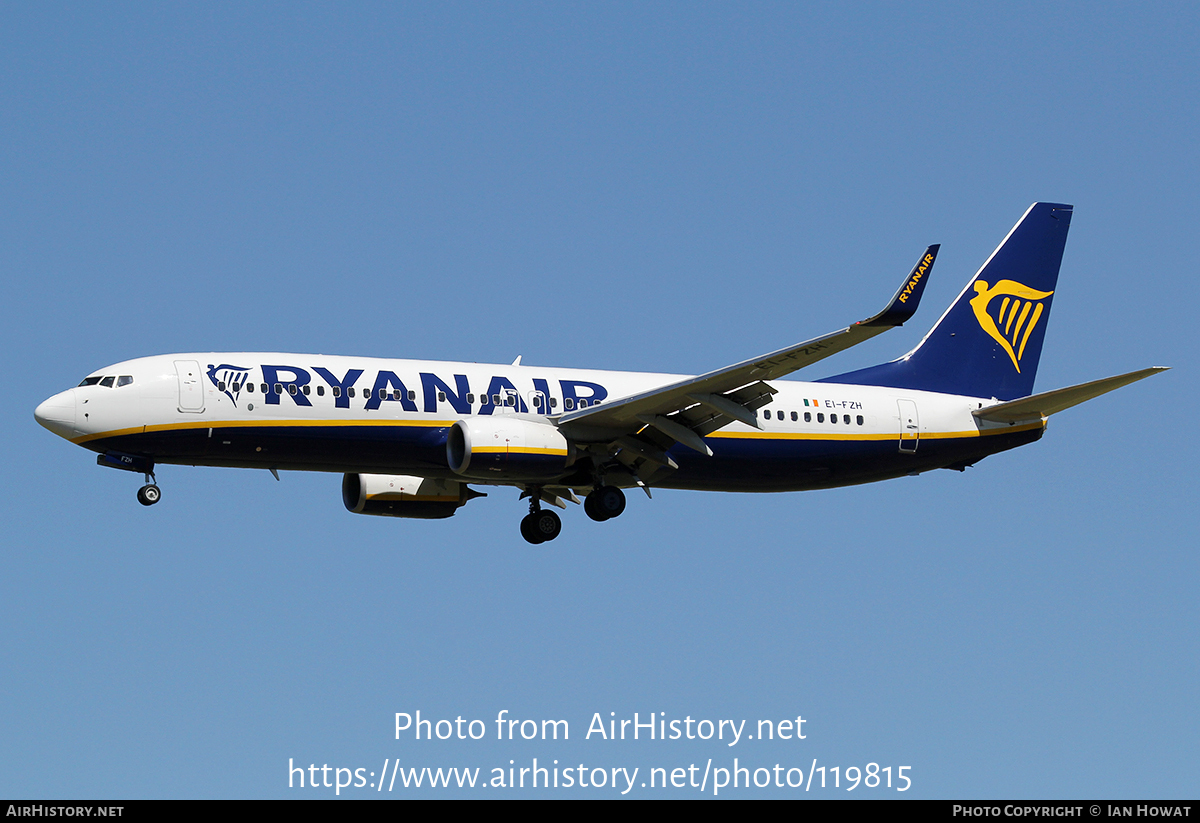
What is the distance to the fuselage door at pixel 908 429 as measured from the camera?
133 ft

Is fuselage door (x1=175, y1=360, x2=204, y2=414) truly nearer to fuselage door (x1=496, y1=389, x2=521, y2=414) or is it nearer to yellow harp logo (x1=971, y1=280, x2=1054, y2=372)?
fuselage door (x1=496, y1=389, x2=521, y2=414)

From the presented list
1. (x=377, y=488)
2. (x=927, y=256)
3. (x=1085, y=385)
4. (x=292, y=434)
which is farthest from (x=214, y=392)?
(x=1085, y=385)

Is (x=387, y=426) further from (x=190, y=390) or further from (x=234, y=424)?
(x=190, y=390)

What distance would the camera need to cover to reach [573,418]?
36.2m

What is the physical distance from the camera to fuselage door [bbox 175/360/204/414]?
34.4 meters

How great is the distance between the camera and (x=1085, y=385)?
37250mm

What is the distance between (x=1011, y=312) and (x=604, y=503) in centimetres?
1488

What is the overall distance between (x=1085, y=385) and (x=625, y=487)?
38.6 ft

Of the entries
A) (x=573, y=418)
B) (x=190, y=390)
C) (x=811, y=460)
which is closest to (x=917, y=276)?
(x=573, y=418)

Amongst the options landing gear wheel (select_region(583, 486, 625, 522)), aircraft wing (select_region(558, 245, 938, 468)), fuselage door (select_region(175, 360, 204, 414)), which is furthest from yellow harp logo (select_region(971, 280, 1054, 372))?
fuselage door (select_region(175, 360, 204, 414))

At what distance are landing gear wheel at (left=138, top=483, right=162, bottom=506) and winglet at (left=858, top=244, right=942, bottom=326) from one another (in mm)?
16649
